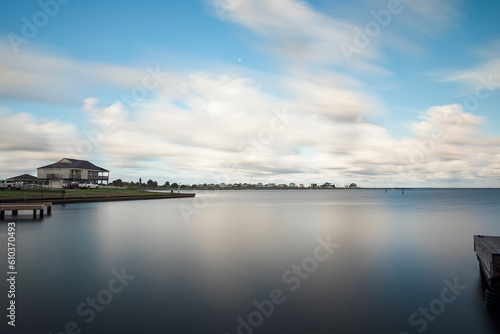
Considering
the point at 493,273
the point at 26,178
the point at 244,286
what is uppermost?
the point at 26,178

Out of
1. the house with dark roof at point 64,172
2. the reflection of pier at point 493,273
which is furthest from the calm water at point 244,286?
the house with dark roof at point 64,172

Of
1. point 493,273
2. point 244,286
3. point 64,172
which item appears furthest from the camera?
point 64,172

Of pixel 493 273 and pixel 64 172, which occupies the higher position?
pixel 64 172

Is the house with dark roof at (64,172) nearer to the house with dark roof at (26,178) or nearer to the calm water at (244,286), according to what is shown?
the house with dark roof at (26,178)

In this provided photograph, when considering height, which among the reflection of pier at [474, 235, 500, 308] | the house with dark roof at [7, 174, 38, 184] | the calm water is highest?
the house with dark roof at [7, 174, 38, 184]

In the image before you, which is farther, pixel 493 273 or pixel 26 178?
pixel 26 178

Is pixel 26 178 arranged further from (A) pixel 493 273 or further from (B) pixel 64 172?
(A) pixel 493 273

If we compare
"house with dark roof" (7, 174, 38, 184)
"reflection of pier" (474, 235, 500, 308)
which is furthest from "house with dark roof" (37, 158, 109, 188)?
"reflection of pier" (474, 235, 500, 308)

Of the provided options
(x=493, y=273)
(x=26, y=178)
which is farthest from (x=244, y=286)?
(x=26, y=178)

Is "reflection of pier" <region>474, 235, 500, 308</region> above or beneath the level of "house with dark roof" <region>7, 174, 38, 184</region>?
beneath

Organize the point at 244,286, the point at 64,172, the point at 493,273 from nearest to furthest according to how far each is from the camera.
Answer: the point at 493,273 < the point at 244,286 < the point at 64,172

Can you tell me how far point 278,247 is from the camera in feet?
63.6

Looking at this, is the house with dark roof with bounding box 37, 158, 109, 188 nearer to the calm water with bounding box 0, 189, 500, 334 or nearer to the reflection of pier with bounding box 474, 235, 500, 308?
the calm water with bounding box 0, 189, 500, 334

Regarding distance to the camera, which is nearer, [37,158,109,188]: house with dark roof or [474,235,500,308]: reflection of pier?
[474,235,500,308]: reflection of pier
